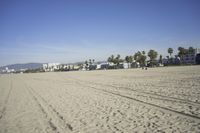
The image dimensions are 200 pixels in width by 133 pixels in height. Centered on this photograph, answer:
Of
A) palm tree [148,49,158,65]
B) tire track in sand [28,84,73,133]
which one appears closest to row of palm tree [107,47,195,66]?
palm tree [148,49,158,65]

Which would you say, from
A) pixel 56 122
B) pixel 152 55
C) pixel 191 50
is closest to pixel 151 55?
pixel 152 55

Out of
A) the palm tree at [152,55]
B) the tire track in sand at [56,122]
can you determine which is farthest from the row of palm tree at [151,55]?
the tire track in sand at [56,122]

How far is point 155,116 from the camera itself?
7.77 m

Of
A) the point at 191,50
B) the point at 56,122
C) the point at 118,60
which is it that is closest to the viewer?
the point at 56,122

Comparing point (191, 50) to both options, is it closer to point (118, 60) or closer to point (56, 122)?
point (118, 60)

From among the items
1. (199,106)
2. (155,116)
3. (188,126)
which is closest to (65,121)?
(155,116)

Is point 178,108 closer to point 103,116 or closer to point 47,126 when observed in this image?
point 103,116

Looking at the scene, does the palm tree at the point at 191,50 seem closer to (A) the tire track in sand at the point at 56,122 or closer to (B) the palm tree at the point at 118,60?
(B) the palm tree at the point at 118,60

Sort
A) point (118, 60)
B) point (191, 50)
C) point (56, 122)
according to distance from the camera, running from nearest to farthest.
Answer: point (56, 122)
point (191, 50)
point (118, 60)

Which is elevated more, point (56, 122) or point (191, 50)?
point (191, 50)

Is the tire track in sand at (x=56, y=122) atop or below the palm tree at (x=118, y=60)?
below

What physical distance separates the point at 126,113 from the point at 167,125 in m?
2.28

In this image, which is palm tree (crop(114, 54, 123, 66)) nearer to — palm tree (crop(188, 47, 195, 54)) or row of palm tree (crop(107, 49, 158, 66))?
row of palm tree (crop(107, 49, 158, 66))

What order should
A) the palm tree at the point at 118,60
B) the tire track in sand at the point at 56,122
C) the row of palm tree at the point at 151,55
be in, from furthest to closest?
the palm tree at the point at 118,60 → the row of palm tree at the point at 151,55 → the tire track in sand at the point at 56,122
